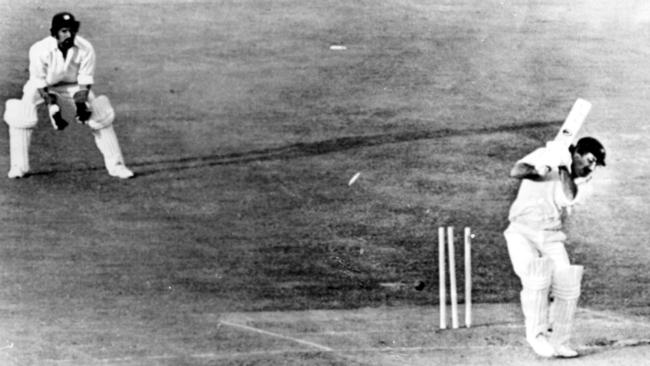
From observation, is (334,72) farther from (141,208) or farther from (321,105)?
(141,208)

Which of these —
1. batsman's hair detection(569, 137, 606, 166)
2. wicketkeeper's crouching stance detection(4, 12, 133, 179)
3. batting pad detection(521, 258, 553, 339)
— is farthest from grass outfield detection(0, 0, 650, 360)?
batsman's hair detection(569, 137, 606, 166)

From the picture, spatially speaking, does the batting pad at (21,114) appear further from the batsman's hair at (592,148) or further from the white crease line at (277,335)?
the batsman's hair at (592,148)

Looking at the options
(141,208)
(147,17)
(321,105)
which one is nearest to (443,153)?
(321,105)

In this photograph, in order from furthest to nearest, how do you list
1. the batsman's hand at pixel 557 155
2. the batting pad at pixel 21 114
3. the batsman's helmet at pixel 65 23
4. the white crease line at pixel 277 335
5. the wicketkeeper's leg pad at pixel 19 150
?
the wicketkeeper's leg pad at pixel 19 150
the batting pad at pixel 21 114
the batsman's helmet at pixel 65 23
the white crease line at pixel 277 335
the batsman's hand at pixel 557 155

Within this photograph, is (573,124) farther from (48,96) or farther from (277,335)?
(48,96)

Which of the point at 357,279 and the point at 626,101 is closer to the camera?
the point at 357,279

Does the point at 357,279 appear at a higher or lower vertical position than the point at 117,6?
lower

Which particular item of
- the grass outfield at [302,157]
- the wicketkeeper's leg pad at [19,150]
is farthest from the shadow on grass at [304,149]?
the wicketkeeper's leg pad at [19,150]

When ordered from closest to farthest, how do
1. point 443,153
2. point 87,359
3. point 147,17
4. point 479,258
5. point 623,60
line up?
point 87,359
point 479,258
point 443,153
point 623,60
point 147,17
